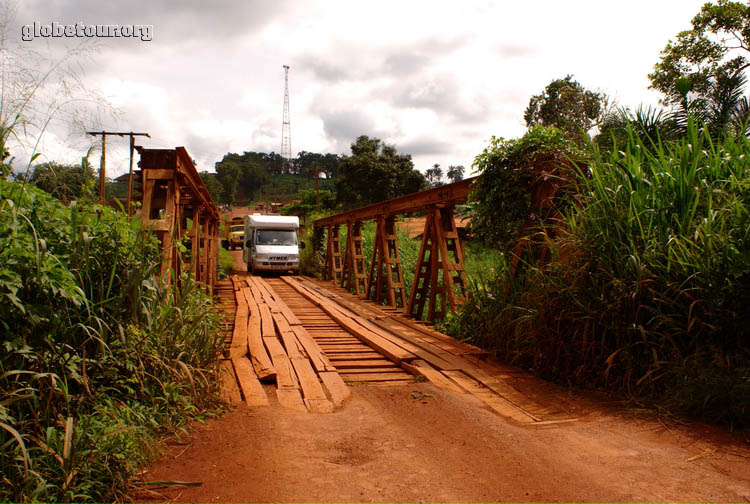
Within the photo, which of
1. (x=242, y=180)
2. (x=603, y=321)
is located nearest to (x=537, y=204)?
(x=603, y=321)

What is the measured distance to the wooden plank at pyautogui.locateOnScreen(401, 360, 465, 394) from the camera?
188 inches

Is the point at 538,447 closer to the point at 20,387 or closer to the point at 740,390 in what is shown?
the point at 740,390

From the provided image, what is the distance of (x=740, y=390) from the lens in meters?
3.51

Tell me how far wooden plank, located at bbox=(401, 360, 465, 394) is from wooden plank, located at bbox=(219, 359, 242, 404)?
6.19 feet

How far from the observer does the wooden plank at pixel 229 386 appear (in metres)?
4.24

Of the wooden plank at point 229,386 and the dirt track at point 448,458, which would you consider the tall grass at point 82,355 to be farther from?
the dirt track at point 448,458

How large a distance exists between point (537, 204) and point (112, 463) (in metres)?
5.30

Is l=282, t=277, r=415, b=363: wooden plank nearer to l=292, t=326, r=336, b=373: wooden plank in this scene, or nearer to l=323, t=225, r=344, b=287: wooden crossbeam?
l=292, t=326, r=336, b=373: wooden plank

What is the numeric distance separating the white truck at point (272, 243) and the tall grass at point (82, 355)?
1663 centimetres

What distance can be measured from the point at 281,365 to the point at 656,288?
12.5 ft

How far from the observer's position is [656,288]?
14.2 ft

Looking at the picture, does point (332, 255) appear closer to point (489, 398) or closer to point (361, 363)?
point (361, 363)

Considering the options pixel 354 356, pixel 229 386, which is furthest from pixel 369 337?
pixel 229 386

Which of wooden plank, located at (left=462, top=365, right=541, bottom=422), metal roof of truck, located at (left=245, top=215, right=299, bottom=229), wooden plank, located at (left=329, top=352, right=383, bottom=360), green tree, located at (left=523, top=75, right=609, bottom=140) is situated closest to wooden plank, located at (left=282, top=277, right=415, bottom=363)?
wooden plank, located at (left=329, top=352, right=383, bottom=360)
